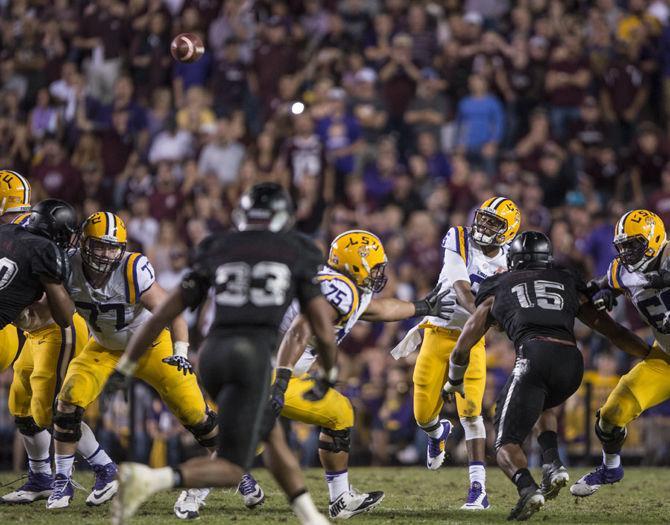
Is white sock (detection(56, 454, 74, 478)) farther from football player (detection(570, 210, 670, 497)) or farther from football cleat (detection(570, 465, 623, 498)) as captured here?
football player (detection(570, 210, 670, 497))

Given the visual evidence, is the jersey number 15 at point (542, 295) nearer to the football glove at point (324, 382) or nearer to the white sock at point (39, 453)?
the football glove at point (324, 382)

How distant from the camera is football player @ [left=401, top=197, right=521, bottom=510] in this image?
898 centimetres

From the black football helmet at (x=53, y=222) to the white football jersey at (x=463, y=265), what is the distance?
279 centimetres

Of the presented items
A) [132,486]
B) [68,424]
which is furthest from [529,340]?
[68,424]

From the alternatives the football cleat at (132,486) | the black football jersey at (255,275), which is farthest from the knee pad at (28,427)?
the football cleat at (132,486)

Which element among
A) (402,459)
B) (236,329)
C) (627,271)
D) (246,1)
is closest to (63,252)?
(236,329)

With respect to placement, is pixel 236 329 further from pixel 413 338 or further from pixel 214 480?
pixel 413 338

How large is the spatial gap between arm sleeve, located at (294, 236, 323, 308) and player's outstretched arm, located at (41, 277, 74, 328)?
237cm

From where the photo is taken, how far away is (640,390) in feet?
28.1

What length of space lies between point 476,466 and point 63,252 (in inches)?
131

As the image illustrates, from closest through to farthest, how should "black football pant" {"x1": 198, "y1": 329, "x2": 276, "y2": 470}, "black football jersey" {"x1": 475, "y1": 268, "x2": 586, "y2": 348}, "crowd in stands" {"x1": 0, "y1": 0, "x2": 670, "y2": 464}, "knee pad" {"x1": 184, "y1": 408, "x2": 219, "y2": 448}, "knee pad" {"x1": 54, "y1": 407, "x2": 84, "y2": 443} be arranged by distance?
"black football pant" {"x1": 198, "y1": 329, "x2": 276, "y2": 470} < "black football jersey" {"x1": 475, "y1": 268, "x2": 586, "y2": 348} < "knee pad" {"x1": 54, "y1": 407, "x2": 84, "y2": 443} < "knee pad" {"x1": 184, "y1": 408, "x2": 219, "y2": 448} < "crowd in stands" {"x1": 0, "y1": 0, "x2": 670, "y2": 464}

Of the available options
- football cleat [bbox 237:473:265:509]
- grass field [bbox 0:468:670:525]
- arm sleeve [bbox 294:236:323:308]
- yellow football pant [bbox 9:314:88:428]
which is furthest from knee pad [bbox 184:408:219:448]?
arm sleeve [bbox 294:236:323:308]

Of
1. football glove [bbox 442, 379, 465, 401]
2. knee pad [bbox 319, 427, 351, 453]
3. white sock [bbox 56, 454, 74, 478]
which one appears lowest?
white sock [bbox 56, 454, 74, 478]

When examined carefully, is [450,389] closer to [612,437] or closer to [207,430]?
[612,437]
